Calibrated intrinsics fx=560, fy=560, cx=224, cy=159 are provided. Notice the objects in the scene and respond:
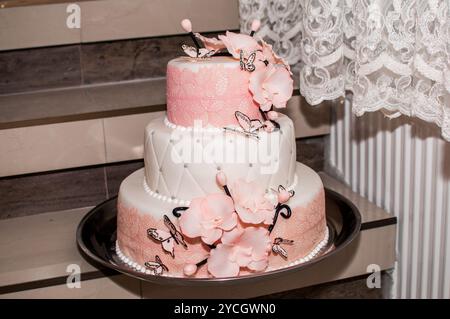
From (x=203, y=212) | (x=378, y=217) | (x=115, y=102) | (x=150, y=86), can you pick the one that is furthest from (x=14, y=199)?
(x=378, y=217)

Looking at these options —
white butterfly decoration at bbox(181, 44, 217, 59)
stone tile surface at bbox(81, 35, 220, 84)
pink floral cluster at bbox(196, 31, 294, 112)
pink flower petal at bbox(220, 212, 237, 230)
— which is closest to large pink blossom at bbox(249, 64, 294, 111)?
pink floral cluster at bbox(196, 31, 294, 112)

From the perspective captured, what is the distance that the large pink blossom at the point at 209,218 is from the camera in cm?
105

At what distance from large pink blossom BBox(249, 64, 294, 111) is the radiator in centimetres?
41

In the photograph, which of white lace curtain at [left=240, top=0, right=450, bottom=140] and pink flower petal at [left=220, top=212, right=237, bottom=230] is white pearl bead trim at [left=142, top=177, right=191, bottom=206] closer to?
pink flower petal at [left=220, top=212, right=237, bottom=230]

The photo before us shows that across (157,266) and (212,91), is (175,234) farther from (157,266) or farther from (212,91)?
(212,91)

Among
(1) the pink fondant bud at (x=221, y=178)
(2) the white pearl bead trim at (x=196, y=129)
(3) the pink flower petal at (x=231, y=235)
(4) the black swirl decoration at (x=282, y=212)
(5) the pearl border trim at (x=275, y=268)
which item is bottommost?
(5) the pearl border trim at (x=275, y=268)

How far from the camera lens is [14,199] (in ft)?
5.27

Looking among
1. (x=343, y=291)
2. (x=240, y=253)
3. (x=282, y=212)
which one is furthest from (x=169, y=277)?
(x=343, y=291)

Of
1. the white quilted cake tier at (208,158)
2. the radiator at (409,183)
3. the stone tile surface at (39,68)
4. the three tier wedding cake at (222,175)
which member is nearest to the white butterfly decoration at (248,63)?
the three tier wedding cake at (222,175)

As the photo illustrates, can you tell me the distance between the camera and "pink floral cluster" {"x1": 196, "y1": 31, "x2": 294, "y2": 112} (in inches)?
43.5

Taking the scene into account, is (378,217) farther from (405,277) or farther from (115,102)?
(115,102)

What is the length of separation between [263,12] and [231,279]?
0.88 m

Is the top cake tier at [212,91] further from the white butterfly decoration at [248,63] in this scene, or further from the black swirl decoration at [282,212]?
the black swirl decoration at [282,212]

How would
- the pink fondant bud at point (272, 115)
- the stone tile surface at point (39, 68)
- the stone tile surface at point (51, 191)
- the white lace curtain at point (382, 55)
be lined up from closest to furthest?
1. the white lace curtain at point (382, 55)
2. the pink fondant bud at point (272, 115)
3. the stone tile surface at point (51, 191)
4. the stone tile surface at point (39, 68)
